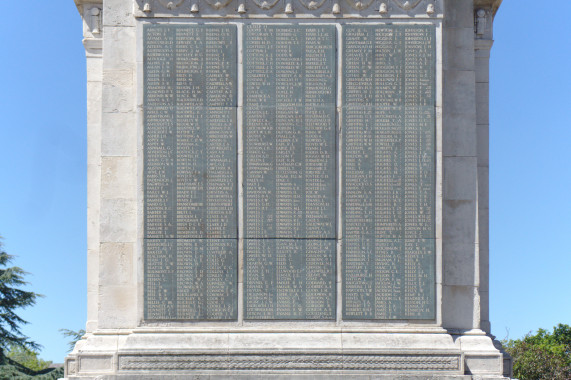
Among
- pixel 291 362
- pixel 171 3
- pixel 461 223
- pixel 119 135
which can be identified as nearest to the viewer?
pixel 291 362

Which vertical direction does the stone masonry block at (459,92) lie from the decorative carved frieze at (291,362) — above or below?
above

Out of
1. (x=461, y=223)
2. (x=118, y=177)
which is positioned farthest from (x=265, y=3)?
(x=461, y=223)

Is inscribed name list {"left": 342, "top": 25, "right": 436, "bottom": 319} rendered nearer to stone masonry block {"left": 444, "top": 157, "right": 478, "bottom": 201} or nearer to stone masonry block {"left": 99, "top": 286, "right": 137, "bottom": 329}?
stone masonry block {"left": 444, "top": 157, "right": 478, "bottom": 201}

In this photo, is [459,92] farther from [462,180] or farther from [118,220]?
[118,220]

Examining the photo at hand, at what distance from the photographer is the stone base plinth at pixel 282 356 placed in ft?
52.8

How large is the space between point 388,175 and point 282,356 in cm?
458

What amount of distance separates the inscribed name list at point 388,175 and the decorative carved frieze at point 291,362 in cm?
99

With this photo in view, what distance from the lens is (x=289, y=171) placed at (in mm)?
16703

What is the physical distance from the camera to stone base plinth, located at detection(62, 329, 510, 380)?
16094 millimetres

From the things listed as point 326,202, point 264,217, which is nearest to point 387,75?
point 326,202

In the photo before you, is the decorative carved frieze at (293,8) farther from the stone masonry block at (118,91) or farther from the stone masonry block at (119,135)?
the stone masonry block at (119,135)

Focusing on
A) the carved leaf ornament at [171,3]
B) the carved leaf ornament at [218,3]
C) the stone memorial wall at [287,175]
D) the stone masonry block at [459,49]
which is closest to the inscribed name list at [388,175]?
the stone memorial wall at [287,175]

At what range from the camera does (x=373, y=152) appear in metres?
16.8

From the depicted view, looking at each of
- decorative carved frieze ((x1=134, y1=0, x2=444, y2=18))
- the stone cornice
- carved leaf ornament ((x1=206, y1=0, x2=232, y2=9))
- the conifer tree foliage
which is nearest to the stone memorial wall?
decorative carved frieze ((x1=134, y1=0, x2=444, y2=18))
